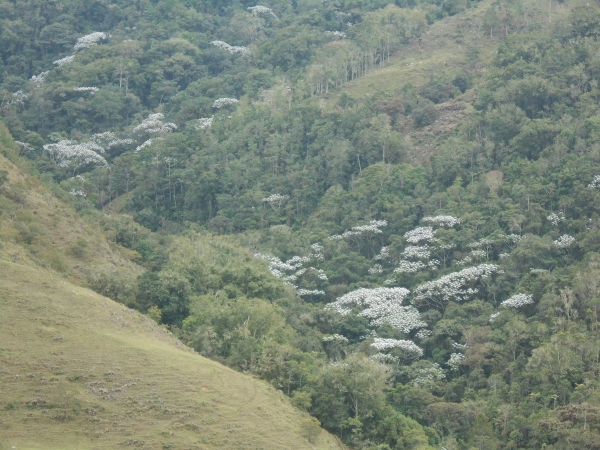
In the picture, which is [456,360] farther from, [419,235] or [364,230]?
[364,230]

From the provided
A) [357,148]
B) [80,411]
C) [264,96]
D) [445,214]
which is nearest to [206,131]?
[264,96]

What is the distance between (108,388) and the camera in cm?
3697

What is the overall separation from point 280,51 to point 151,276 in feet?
173

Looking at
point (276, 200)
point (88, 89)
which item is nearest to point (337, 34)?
point (88, 89)

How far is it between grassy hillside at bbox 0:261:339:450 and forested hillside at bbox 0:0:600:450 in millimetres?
4412

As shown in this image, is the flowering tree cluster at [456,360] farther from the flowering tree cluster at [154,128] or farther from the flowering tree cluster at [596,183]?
the flowering tree cluster at [154,128]

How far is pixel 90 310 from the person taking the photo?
140 feet

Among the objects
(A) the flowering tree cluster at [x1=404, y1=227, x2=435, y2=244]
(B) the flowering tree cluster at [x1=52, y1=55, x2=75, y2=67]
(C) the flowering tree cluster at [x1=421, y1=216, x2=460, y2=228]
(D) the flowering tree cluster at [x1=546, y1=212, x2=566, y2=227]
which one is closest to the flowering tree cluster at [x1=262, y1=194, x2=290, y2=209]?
(A) the flowering tree cluster at [x1=404, y1=227, x2=435, y2=244]

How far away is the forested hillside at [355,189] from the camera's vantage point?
4703cm

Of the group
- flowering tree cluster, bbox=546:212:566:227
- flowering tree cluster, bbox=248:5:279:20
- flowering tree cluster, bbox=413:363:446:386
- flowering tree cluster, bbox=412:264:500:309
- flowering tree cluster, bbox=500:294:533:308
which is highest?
flowering tree cluster, bbox=248:5:279:20

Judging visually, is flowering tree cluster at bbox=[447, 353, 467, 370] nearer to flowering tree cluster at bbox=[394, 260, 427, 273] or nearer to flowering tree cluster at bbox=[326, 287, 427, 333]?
flowering tree cluster at bbox=[326, 287, 427, 333]

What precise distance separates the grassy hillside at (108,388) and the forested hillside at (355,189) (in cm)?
441

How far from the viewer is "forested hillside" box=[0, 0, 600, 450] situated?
4703 cm

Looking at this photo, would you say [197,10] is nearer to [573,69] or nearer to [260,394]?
[573,69]
